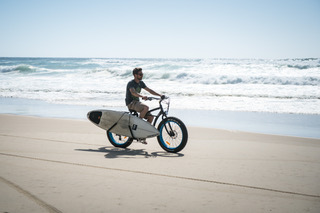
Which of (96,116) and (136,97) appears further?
(96,116)

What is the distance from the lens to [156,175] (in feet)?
13.8

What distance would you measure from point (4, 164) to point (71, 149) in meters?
1.40

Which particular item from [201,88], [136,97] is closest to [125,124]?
[136,97]

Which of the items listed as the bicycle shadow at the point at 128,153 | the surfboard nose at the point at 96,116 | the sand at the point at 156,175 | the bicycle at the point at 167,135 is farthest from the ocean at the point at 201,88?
the bicycle shadow at the point at 128,153

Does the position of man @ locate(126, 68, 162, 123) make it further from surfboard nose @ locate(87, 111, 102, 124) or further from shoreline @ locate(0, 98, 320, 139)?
shoreline @ locate(0, 98, 320, 139)

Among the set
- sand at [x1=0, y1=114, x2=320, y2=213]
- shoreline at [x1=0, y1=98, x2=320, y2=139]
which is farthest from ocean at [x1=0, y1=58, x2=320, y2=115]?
sand at [x1=0, y1=114, x2=320, y2=213]

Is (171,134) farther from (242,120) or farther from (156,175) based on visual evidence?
(242,120)

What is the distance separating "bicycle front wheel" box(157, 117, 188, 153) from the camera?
568cm

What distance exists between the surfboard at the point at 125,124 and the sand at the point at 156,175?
1.17 ft

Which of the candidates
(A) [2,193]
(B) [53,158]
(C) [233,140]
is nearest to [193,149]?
(C) [233,140]

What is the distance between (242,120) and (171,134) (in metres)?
5.02

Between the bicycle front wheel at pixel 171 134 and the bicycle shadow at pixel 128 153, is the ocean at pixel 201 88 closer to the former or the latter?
the bicycle front wheel at pixel 171 134

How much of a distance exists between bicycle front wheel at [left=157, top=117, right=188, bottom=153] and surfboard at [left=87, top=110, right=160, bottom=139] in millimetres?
220

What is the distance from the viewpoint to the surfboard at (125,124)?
19.1ft
